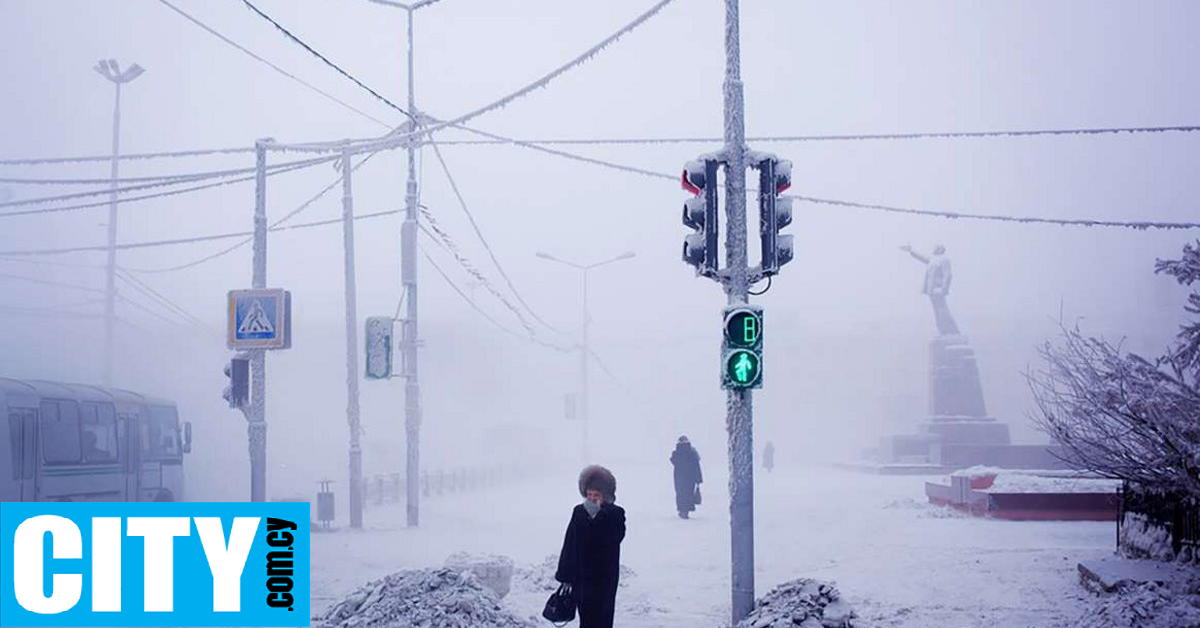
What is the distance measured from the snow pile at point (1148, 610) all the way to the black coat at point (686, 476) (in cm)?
1405

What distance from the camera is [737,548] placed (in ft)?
35.2

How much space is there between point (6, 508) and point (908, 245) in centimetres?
4164

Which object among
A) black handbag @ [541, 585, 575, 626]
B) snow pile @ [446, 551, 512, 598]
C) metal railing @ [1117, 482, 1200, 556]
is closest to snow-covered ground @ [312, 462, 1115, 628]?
snow pile @ [446, 551, 512, 598]

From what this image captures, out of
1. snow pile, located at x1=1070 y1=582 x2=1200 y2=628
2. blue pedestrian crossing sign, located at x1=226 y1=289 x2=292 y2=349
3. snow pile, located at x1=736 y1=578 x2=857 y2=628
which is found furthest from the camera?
blue pedestrian crossing sign, located at x1=226 y1=289 x2=292 y2=349

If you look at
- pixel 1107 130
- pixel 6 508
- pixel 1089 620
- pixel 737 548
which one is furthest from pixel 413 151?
pixel 1089 620

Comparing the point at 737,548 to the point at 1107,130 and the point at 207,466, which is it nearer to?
the point at 1107,130

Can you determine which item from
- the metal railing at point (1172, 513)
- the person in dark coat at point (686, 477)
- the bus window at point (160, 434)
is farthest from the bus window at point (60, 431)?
the metal railing at point (1172, 513)

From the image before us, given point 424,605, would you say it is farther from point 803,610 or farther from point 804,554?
point 804,554

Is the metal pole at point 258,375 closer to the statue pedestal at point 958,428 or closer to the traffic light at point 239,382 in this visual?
the traffic light at point 239,382

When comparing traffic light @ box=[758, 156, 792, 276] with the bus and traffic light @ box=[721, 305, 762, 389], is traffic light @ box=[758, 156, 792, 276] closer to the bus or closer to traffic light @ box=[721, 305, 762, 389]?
traffic light @ box=[721, 305, 762, 389]

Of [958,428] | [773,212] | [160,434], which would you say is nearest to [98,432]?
[160,434]

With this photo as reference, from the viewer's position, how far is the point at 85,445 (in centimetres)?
2102

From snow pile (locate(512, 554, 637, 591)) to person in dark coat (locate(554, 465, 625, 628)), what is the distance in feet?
21.5

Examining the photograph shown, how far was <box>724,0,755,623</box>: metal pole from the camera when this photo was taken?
10680 mm
